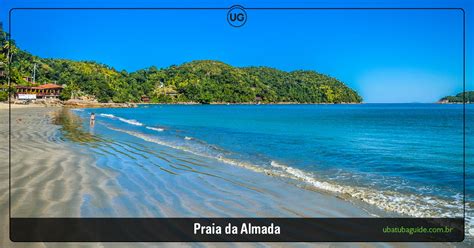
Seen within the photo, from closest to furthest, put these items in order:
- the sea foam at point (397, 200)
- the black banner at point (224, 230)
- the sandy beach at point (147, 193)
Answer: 1. the black banner at point (224, 230)
2. the sandy beach at point (147, 193)
3. the sea foam at point (397, 200)

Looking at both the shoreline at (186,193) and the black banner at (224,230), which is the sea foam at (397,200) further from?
the black banner at (224,230)

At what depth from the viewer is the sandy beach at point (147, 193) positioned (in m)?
6.39

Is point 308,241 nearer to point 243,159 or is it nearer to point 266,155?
point 243,159

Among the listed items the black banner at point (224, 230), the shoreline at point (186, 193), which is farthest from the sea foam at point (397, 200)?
the black banner at point (224, 230)

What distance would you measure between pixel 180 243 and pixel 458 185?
32.4 feet

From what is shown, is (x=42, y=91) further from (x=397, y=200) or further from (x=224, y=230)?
(x=224, y=230)

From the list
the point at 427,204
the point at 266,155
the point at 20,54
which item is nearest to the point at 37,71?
the point at 20,54

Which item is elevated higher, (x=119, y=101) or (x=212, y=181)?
(x=119, y=101)

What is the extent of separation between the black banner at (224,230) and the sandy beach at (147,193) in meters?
0.28

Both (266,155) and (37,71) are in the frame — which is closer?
(266,155)

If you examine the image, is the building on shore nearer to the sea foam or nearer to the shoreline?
the shoreline

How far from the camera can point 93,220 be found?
5.72 metres

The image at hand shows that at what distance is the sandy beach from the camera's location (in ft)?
21.0

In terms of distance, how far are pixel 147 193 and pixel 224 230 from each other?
9.35 ft
